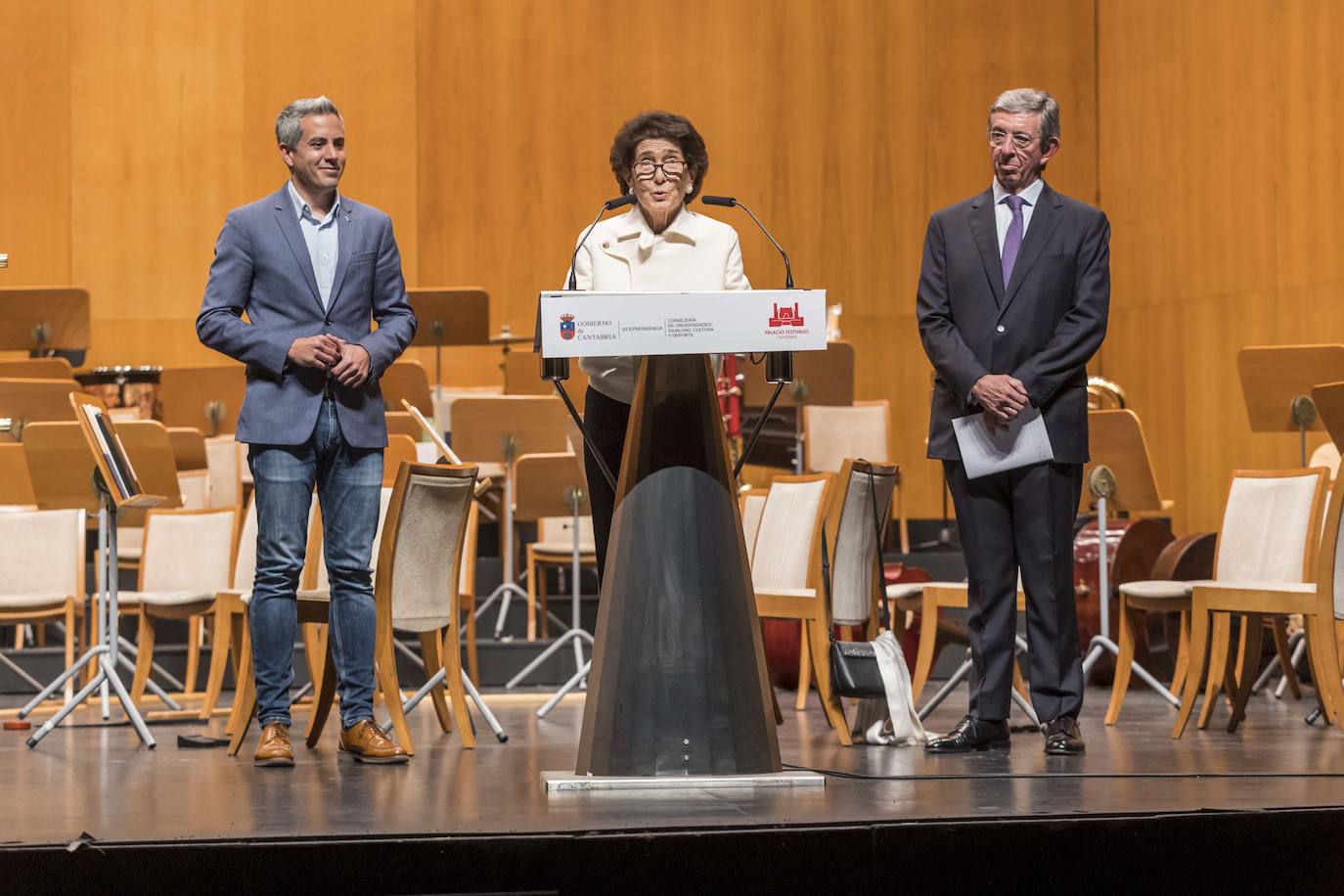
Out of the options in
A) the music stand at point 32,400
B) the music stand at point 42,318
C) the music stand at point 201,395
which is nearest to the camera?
the music stand at point 32,400

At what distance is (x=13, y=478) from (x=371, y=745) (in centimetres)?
346

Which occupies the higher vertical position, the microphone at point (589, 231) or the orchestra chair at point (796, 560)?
the microphone at point (589, 231)

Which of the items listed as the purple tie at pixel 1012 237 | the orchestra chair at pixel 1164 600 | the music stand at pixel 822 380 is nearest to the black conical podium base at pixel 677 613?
the purple tie at pixel 1012 237

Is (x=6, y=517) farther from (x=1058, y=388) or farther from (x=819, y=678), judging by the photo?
(x=1058, y=388)

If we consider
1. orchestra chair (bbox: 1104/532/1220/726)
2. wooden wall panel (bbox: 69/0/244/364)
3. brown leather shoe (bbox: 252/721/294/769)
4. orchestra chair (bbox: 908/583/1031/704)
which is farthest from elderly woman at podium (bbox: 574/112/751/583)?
wooden wall panel (bbox: 69/0/244/364)

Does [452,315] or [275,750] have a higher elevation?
[452,315]

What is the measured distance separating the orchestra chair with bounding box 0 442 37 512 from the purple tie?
4.27 m

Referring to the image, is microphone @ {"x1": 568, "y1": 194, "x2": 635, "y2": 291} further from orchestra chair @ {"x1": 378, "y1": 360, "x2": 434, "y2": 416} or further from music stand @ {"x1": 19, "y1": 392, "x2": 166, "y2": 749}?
orchestra chair @ {"x1": 378, "y1": 360, "x2": 434, "y2": 416}

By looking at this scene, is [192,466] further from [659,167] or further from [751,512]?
[659,167]

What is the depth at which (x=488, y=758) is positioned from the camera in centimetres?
382

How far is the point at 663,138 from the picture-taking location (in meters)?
3.37

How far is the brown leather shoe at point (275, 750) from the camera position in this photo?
359 cm

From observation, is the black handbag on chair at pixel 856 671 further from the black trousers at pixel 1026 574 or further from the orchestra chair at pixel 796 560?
the orchestra chair at pixel 796 560

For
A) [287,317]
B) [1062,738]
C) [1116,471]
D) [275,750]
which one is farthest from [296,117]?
[1116,471]
